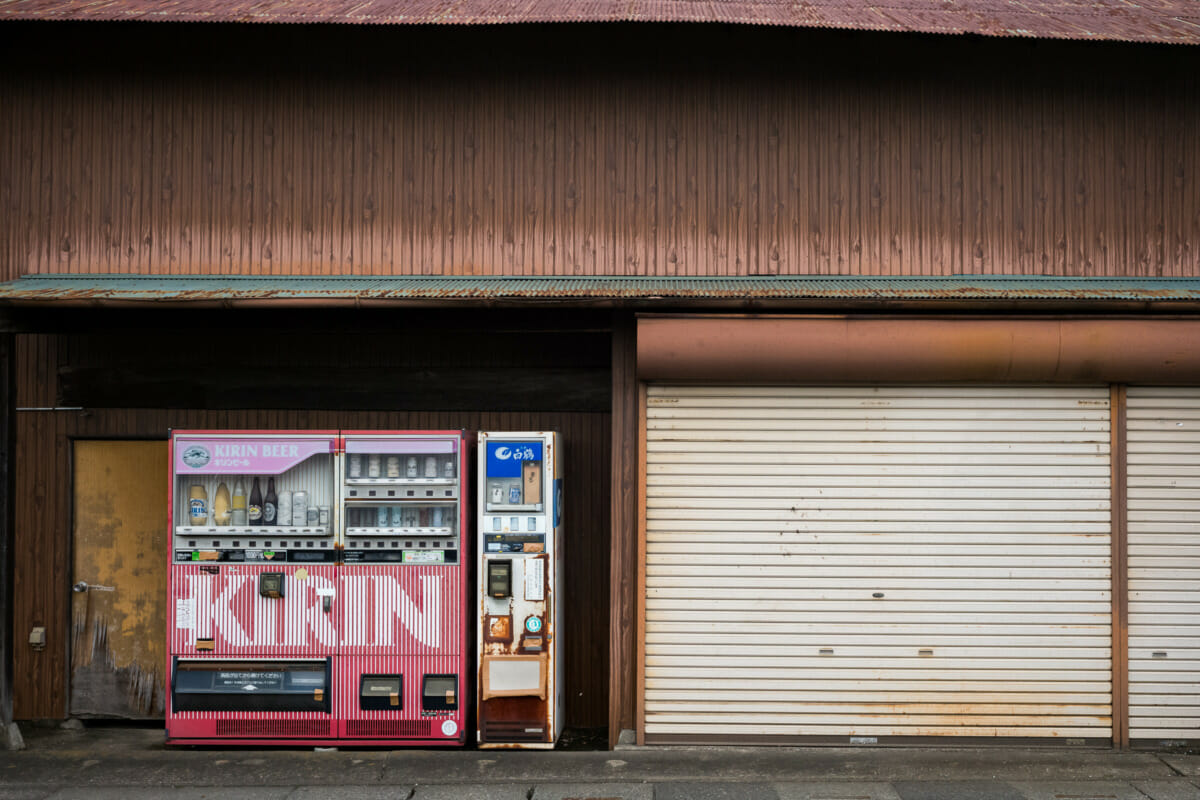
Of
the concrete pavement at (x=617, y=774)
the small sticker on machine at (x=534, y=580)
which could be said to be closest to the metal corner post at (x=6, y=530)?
the concrete pavement at (x=617, y=774)

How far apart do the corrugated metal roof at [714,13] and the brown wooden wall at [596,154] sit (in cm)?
22

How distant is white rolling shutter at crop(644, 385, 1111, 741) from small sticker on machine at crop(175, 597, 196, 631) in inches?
140

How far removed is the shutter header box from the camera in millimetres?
7008

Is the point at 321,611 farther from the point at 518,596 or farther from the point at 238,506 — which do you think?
the point at 518,596

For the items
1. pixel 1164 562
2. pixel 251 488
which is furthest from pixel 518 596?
pixel 1164 562

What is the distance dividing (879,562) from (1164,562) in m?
2.19

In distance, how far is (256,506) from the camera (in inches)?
290

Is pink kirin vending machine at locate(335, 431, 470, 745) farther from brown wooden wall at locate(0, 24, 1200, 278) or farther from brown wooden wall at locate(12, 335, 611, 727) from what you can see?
brown wooden wall at locate(0, 24, 1200, 278)

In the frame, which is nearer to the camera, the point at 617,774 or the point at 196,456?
the point at 617,774

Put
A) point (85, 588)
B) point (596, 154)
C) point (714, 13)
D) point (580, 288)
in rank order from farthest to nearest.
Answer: point (85, 588)
point (596, 154)
point (714, 13)
point (580, 288)

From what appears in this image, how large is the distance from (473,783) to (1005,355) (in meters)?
5.03

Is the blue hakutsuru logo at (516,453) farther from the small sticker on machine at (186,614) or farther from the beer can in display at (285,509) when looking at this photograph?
the small sticker on machine at (186,614)

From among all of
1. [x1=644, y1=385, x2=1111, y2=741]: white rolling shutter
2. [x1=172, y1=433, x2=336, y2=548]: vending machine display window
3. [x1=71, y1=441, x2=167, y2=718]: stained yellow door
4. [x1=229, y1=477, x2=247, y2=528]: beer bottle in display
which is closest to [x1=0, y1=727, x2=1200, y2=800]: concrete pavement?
[x1=644, y1=385, x2=1111, y2=741]: white rolling shutter

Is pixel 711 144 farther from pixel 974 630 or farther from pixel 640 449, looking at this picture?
pixel 974 630
